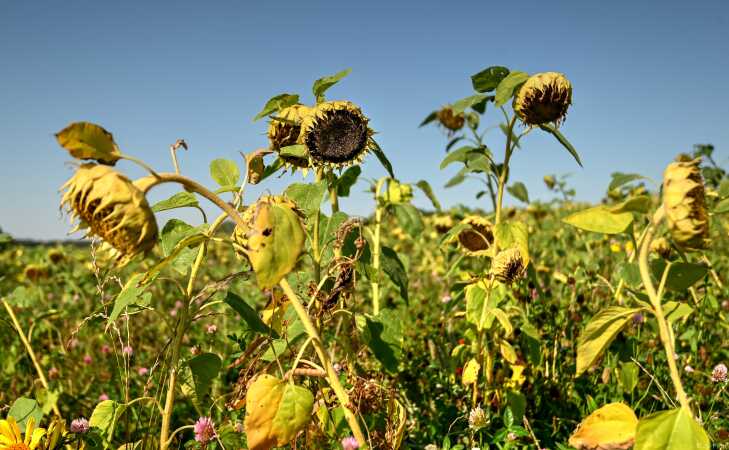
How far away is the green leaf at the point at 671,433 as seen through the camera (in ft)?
2.96

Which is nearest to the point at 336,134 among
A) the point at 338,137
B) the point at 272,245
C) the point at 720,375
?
the point at 338,137

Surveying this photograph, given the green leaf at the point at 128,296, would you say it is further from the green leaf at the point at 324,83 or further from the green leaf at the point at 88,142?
the green leaf at the point at 324,83

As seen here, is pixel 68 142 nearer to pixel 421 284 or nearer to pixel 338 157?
pixel 338 157

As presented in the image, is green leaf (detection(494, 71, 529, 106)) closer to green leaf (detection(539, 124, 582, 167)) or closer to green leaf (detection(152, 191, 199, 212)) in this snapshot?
green leaf (detection(539, 124, 582, 167))

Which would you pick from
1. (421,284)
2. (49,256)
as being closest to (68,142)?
(421,284)

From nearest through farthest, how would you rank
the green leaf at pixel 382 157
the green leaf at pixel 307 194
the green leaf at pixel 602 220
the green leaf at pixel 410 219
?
the green leaf at pixel 602 220 < the green leaf at pixel 307 194 < the green leaf at pixel 382 157 < the green leaf at pixel 410 219

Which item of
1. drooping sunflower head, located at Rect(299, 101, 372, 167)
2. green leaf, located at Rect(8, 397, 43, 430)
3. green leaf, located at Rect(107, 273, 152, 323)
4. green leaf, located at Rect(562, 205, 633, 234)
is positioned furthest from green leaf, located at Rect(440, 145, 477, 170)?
green leaf, located at Rect(8, 397, 43, 430)

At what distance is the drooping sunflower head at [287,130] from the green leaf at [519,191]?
42.1 inches

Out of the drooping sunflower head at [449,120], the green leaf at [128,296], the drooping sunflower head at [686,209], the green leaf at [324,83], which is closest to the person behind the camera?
the drooping sunflower head at [686,209]

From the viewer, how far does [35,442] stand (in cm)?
138

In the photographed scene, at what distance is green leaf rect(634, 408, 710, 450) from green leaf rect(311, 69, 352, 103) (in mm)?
1040

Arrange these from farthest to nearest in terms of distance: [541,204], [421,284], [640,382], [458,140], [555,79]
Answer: [541,204]
[421,284]
[458,140]
[640,382]
[555,79]

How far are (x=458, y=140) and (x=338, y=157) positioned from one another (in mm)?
1132

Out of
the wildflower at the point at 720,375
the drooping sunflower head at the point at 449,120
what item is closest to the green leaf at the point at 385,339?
the wildflower at the point at 720,375
